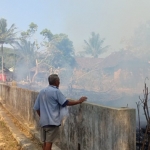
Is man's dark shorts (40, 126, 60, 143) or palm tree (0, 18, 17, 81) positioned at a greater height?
palm tree (0, 18, 17, 81)

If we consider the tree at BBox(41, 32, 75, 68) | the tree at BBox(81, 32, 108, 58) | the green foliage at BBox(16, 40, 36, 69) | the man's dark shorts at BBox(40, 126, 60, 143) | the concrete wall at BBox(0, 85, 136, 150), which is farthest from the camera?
the tree at BBox(81, 32, 108, 58)

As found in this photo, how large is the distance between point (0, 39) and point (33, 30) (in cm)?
546

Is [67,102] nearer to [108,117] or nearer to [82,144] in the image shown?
[108,117]

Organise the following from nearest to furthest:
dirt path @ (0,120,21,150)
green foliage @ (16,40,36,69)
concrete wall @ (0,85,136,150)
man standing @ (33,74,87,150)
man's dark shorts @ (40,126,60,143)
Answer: concrete wall @ (0,85,136,150)
man standing @ (33,74,87,150)
man's dark shorts @ (40,126,60,143)
dirt path @ (0,120,21,150)
green foliage @ (16,40,36,69)

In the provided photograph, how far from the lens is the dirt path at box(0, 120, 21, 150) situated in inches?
204

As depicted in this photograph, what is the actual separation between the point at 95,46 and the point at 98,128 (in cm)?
4237

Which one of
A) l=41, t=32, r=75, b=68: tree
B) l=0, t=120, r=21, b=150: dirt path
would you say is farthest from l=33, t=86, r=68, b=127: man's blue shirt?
l=41, t=32, r=75, b=68: tree

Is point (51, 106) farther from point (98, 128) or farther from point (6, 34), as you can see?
point (6, 34)

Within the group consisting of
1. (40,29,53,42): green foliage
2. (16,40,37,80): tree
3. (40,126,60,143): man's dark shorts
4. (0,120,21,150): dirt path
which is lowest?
(0,120,21,150): dirt path

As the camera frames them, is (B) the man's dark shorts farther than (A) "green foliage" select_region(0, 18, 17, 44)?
No

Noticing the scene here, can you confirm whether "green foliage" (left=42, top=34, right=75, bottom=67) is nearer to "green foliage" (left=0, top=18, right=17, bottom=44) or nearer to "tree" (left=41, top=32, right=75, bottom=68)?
"tree" (left=41, top=32, right=75, bottom=68)

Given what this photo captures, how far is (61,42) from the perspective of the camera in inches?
1494

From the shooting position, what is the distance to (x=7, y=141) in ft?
18.6

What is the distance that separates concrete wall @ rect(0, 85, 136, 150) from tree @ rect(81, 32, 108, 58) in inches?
1602
